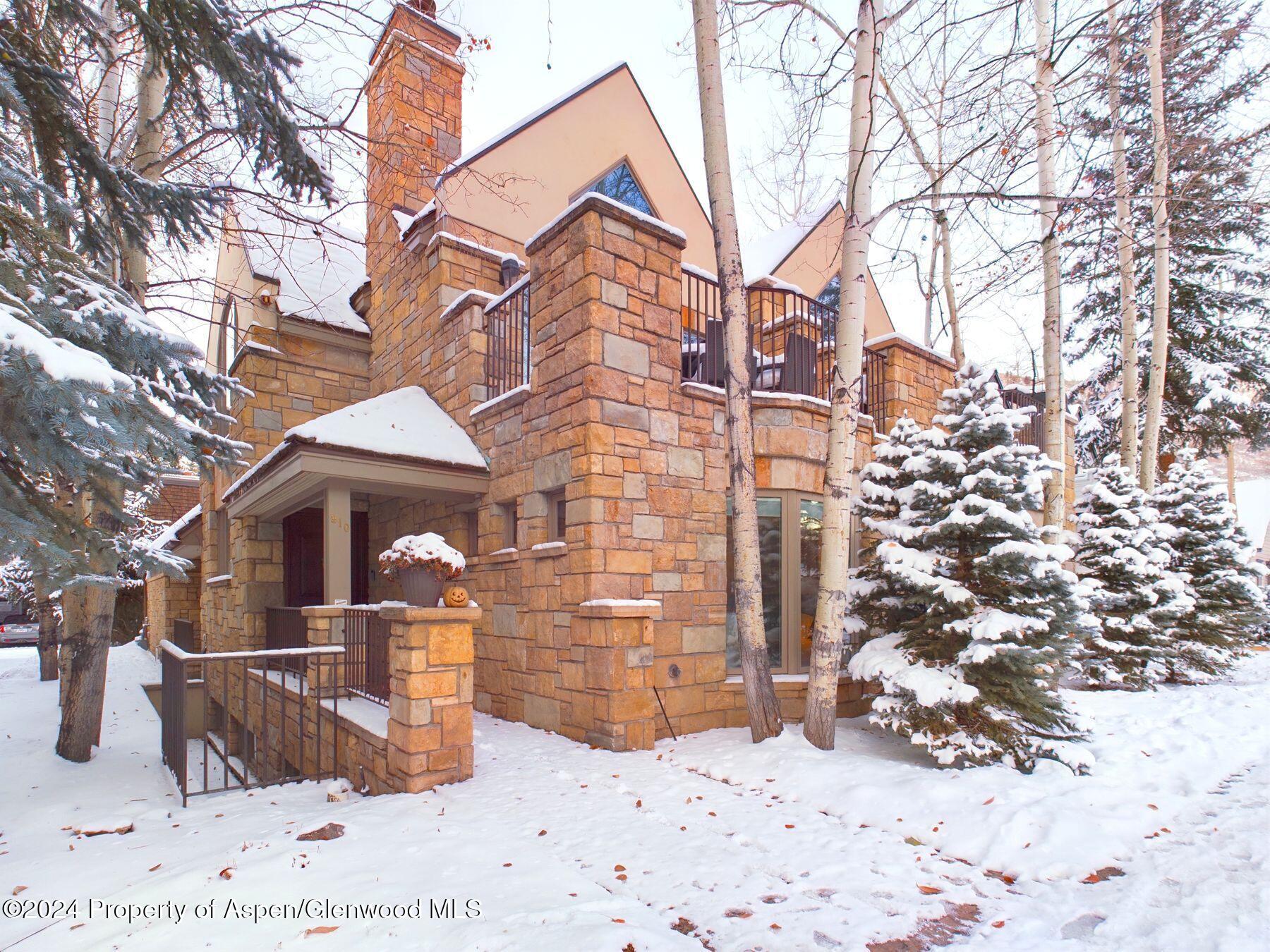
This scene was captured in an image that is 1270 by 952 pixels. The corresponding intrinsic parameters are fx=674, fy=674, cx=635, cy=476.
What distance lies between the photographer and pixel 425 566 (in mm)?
4836

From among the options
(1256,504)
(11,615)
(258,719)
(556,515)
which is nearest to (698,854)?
(556,515)

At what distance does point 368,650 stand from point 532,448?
229cm

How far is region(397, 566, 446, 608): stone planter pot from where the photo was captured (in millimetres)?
4867

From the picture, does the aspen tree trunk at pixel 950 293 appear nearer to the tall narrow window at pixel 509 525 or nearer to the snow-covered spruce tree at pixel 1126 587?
the snow-covered spruce tree at pixel 1126 587

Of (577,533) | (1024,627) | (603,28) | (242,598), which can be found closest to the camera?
(1024,627)

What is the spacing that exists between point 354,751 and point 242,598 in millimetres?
5346

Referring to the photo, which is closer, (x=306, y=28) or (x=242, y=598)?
(x=306, y=28)

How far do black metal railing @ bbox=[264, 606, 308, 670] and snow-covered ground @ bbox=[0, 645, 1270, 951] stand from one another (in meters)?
2.29

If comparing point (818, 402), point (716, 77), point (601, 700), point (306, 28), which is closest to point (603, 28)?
point (716, 77)

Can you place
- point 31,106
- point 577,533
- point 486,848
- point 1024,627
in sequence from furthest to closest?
point 577,533
point 1024,627
point 31,106
point 486,848

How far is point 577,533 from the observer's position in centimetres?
555

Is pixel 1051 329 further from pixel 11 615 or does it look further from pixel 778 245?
pixel 11 615

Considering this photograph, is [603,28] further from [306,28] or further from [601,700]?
[601,700]

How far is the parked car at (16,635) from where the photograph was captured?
1994 centimetres
